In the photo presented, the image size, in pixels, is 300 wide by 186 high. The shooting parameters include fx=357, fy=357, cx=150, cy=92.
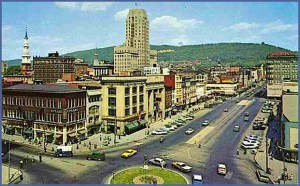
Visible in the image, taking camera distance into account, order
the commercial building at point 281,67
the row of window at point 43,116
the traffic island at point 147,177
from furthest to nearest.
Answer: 1. the commercial building at point 281,67
2. the row of window at point 43,116
3. the traffic island at point 147,177

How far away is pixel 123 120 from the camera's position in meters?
79.5

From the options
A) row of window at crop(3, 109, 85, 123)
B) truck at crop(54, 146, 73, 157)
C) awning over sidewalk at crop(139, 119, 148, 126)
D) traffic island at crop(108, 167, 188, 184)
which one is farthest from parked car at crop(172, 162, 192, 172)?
awning over sidewalk at crop(139, 119, 148, 126)

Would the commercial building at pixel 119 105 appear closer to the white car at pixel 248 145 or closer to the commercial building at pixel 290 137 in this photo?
the white car at pixel 248 145

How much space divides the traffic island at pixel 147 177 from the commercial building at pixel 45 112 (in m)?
21.9

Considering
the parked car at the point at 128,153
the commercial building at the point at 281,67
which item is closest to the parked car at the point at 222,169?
the parked car at the point at 128,153

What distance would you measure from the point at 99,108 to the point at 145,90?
14728 millimetres

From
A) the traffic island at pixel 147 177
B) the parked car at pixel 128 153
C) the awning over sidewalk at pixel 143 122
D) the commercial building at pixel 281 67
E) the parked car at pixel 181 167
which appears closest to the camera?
the traffic island at pixel 147 177

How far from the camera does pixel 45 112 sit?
230ft

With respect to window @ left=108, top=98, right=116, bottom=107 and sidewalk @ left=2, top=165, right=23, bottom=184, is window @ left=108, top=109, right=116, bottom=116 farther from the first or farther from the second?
sidewalk @ left=2, top=165, right=23, bottom=184

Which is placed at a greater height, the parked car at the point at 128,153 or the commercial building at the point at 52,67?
the commercial building at the point at 52,67

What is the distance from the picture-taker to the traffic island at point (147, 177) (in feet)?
155

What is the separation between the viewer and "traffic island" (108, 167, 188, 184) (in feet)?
155

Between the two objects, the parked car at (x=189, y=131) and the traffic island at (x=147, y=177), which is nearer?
the traffic island at (x=147, y=177)

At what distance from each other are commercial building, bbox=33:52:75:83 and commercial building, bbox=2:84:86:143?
109762mm
